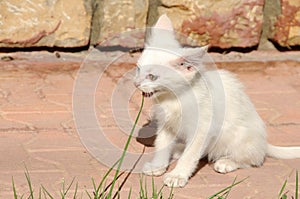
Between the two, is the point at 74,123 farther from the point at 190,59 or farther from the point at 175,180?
the point at 190,59

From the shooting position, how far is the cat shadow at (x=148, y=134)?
5234mm

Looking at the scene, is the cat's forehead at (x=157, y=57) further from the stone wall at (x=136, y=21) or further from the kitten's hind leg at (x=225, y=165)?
the stone wall at (x=136, y=21)

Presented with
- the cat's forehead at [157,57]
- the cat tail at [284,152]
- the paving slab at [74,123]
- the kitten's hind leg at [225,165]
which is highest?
the cat's forehead at [157,57]

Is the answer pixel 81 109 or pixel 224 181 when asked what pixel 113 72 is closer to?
pixel 81 109

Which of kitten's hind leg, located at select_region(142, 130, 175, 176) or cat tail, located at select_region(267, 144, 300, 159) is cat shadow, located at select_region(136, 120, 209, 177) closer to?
kitten's hind leg, located at select_region(142, 130, 175, 176)

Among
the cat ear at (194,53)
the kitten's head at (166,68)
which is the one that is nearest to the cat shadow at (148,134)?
the kitten's head at (166,68)

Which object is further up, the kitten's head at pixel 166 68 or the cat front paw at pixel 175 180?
the kitten's head at pixel 166 68

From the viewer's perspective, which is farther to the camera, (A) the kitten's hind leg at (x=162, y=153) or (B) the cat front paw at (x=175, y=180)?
(A) the kitten's hind leg at (x=162, y=153)

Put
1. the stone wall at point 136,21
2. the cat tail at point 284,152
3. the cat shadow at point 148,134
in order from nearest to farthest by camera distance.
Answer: the cat tail at point 284,152
the cat shadow at point 148,134
the stone wall at point 136,21

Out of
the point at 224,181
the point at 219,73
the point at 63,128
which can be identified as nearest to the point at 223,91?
the point at 219,73

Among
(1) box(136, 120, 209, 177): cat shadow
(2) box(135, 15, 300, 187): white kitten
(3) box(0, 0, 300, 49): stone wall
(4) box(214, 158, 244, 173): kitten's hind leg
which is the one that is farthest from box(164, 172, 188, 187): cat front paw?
(3) box(0, 0, 300, 49): stone wall

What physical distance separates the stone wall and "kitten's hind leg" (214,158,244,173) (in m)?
2.48

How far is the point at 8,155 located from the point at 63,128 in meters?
0.65

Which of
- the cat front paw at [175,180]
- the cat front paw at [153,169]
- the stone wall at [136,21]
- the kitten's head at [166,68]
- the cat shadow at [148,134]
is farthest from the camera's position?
the stone wall at [136,21]
